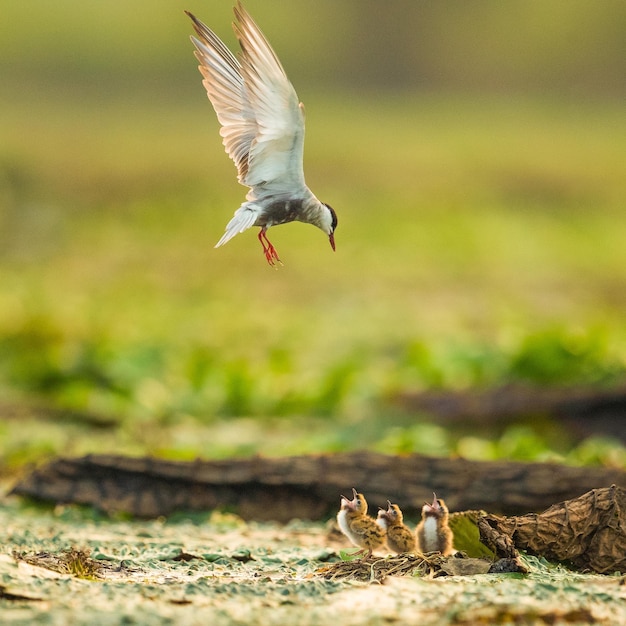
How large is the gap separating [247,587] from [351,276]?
18.2m

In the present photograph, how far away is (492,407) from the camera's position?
11258 mm

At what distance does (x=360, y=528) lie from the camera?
6129 millimetres

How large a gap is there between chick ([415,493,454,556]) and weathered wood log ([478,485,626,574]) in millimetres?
281

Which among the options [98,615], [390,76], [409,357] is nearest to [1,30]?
[390,76]

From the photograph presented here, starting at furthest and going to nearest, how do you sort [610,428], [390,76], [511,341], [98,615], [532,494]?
[390,76], [511,341], [610,428], [532,494], [98,615]

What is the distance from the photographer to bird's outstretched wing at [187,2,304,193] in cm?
527

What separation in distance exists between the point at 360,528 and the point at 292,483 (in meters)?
1.82

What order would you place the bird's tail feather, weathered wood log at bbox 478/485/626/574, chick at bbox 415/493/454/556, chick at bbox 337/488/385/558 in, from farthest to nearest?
chick at bbox 337/488/385/558 < chick at bbox 415/493/454/556 < weathered wood log at bbox 478/485/626/574 < the bird's tail feather

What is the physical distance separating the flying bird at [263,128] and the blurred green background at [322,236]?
414 centimetres

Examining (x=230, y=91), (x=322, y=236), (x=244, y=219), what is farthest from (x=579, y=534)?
(x=322, y=236)

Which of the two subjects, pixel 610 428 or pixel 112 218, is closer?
pixel 610 428

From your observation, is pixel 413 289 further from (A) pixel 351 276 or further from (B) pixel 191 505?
(B) pixel 191 505

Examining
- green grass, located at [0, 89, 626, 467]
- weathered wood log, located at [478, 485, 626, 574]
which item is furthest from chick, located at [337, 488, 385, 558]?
green grass, located at [0, 89, 626, 467]

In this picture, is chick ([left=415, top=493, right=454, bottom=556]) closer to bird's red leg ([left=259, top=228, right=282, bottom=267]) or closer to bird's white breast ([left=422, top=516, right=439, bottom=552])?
bird's white breast ([left=422, top=516, right=439, bottom=552])
